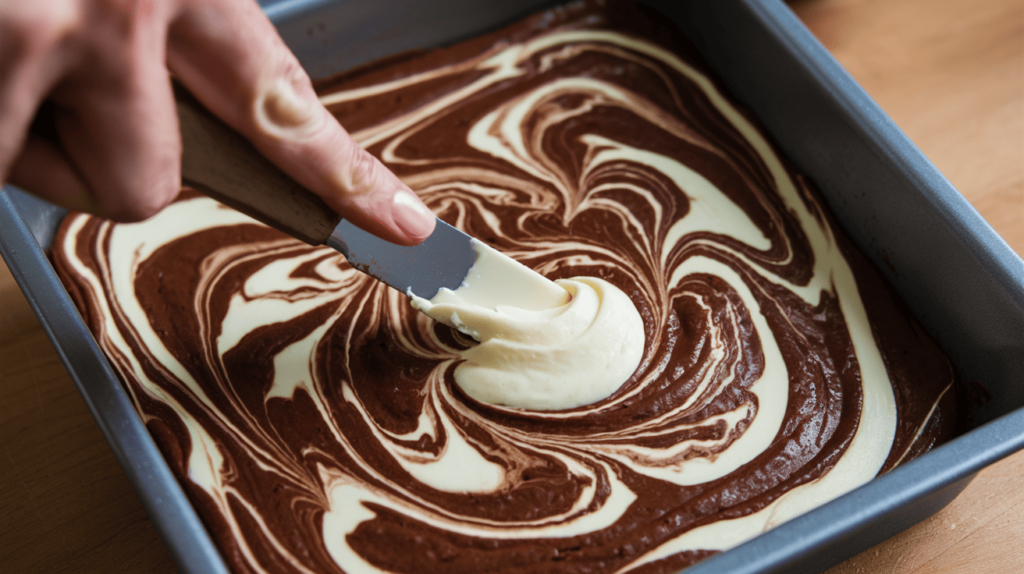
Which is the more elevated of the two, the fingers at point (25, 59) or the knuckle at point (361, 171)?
the fingers at point (25, 59)

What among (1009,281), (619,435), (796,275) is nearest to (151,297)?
(619,435)

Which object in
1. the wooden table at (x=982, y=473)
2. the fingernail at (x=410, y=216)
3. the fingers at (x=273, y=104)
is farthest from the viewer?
the wooden table at (x=982, y=473)

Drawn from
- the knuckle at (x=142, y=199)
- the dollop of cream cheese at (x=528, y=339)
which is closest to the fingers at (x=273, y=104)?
the knuckle at (x=142, y=199)

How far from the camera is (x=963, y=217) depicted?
1.45 metres

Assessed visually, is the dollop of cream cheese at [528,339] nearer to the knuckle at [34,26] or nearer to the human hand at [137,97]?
the human hand at [137,97]

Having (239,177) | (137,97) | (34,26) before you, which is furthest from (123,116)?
→ (239,177)

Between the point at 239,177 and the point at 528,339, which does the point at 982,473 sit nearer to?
the point at 528,339

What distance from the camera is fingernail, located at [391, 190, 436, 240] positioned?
1.27 meters

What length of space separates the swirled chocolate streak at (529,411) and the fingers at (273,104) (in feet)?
1.43

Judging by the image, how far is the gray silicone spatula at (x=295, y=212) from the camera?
3.57 ft

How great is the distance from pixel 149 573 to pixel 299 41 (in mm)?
1263

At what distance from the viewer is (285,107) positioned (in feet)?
3.51

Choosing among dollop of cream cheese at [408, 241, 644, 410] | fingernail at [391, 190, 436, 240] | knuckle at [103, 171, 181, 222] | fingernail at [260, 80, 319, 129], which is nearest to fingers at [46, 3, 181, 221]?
knuckle at [103, 171, 181, 222]

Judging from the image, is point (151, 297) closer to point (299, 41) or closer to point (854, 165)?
point (299, 41)
